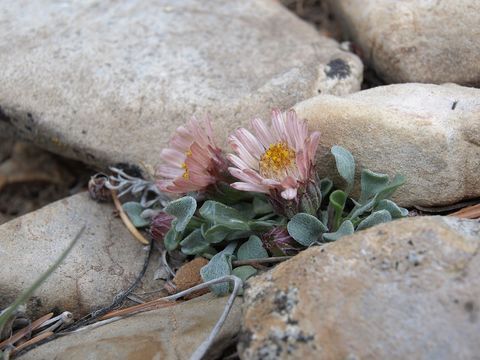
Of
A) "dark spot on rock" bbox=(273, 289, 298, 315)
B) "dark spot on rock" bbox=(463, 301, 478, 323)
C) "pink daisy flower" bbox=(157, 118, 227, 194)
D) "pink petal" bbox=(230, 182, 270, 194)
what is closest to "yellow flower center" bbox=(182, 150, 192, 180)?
"pink daisy flower" bbox=(157, 118, 227, 194)

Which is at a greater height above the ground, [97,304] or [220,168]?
[220,168]

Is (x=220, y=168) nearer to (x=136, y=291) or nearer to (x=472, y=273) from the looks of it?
(x=136, y=291)

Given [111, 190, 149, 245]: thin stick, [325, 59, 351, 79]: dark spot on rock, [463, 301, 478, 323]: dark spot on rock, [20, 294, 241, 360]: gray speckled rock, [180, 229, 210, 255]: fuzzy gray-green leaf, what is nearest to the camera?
[463, 301, 478, 323]: dark spot on rock

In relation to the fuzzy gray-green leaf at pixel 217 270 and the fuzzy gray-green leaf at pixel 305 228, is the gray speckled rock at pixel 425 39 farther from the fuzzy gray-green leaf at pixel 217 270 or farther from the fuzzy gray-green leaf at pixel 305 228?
the fuzzy gray-green leaf at pixel 217 270

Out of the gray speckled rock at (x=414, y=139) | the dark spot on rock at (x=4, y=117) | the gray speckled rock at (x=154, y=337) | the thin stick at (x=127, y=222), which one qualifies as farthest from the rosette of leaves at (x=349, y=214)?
the dark spot on rock at (x=4, y=117)

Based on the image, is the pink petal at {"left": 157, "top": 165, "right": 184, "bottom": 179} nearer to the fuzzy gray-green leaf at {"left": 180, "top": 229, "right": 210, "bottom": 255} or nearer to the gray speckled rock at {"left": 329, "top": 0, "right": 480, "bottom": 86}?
the fuzzy gray-green leaf at {"left": 180, "top": 229, "right": 210, "bottom": 255}

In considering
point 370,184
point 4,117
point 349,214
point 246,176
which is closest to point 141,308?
point 246,176

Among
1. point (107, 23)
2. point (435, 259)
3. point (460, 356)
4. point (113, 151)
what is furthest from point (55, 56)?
point (460, 356)
